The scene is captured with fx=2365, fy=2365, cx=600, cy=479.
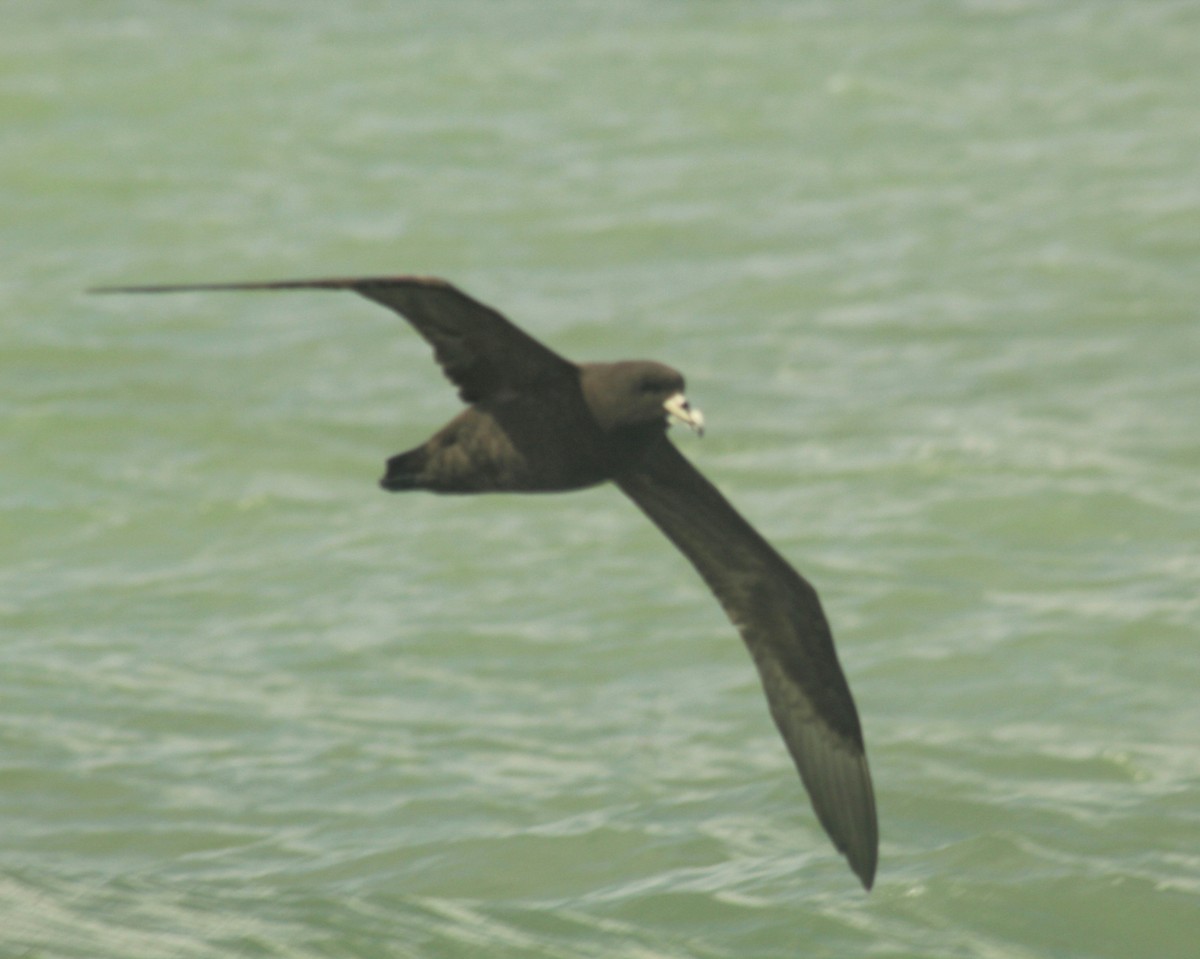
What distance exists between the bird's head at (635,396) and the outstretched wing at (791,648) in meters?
1.24

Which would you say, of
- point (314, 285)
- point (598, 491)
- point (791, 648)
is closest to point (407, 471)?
point (314, 285)

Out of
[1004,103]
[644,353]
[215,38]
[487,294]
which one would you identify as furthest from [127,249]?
[1004,103]

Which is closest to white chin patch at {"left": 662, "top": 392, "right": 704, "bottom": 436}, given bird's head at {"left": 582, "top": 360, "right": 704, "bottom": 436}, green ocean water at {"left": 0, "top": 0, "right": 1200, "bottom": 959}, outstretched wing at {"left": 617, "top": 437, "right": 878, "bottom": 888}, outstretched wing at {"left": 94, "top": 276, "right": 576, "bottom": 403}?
bird's head at {"left": 582, "top": 360, "right": 704, "bottom": 436}

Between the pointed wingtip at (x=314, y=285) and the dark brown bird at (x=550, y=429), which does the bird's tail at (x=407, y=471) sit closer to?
the dark brown bird at (x=550, y=429)

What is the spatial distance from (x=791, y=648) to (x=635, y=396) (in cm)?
229

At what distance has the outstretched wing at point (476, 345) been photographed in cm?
801

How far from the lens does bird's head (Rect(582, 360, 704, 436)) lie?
27.1 feet

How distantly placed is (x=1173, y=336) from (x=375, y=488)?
7.05 metres

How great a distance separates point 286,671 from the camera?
13.9 metres

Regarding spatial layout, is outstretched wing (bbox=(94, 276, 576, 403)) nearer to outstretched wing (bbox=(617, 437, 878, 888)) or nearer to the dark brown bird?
the dark brown bird

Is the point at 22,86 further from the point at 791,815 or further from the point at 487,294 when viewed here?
the point at 791,815

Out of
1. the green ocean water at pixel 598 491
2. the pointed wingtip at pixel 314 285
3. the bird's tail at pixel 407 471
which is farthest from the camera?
the green ocean water at pixel 598 491

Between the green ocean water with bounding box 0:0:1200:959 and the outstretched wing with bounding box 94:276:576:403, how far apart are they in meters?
2.60

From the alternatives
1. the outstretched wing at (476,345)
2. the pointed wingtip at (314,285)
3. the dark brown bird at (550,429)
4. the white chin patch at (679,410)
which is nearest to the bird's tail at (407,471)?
the dark brown bird at (550,429)
